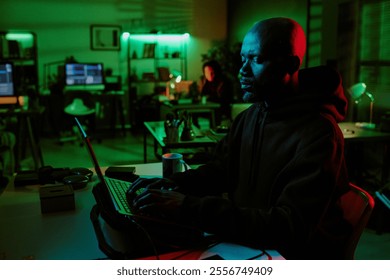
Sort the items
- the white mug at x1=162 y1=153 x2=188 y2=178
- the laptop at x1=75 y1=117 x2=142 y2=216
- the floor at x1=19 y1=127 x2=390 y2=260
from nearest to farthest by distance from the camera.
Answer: the laptop at x1=75 y1=117 x2=142 y2=216
the white mug at x1=162 y1=153 x2=188 y2=178
the floor at x1=19 y1=127 x2=390 y2=260

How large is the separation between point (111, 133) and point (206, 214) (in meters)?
6.24

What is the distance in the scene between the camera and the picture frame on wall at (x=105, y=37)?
723cm

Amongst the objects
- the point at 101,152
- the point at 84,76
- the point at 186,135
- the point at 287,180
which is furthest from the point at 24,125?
the point at 287,180

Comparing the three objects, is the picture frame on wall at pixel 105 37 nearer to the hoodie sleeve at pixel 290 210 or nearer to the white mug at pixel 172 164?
the white mug at pixel 172 164

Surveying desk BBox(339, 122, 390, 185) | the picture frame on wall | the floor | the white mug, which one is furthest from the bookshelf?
the white mug

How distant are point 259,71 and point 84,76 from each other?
604 cm

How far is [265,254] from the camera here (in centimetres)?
103

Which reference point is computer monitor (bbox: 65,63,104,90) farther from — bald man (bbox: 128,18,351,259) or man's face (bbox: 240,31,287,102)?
man's face (bbox: 240,31,287,102)

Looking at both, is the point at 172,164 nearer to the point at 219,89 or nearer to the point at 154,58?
the point at 219,89

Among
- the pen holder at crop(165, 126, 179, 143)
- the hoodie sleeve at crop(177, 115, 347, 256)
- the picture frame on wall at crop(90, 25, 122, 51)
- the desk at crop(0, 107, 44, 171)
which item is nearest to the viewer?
the hoodie sleeve at crop(177, 115, 347, 256)

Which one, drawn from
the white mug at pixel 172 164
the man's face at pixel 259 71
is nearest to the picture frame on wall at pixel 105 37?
the white mug at pixel 172 164

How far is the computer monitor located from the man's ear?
599 centimetres

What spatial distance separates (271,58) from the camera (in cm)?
117

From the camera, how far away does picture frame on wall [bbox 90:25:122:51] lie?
723 cm
